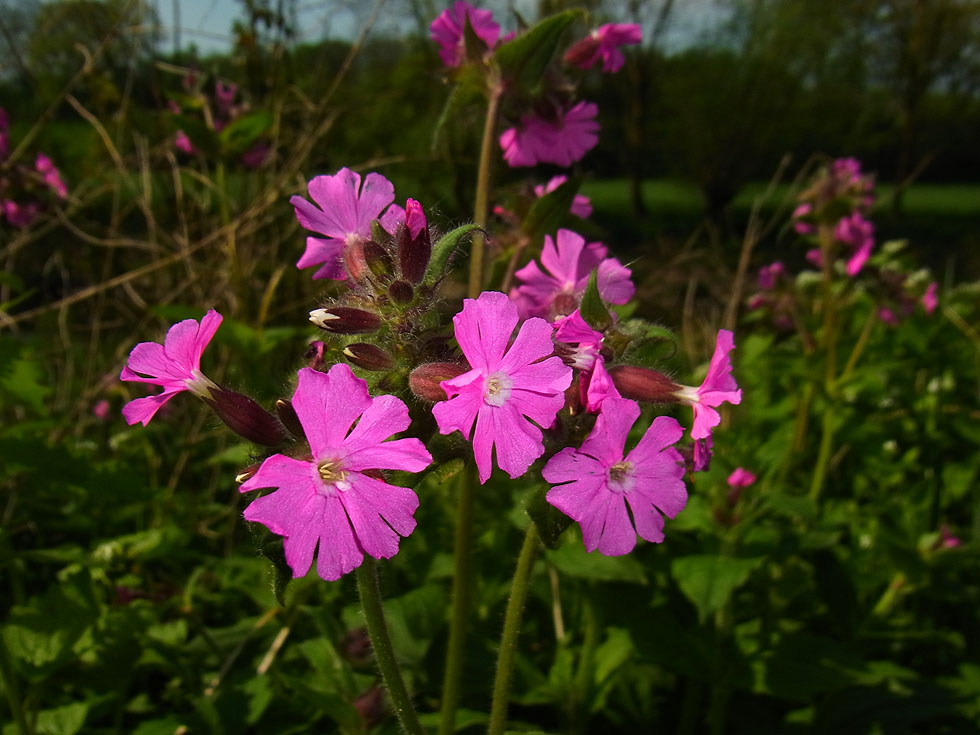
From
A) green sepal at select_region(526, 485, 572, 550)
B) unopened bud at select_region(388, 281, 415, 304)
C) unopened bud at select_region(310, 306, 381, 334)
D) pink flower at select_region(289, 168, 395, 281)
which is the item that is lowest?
green sepal at select_region(526, 485, 572, 550)

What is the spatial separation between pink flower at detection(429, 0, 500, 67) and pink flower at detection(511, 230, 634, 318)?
48 centimetres

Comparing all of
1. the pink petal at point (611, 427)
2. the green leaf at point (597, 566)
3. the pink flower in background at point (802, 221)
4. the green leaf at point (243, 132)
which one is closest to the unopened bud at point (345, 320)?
the pink petal at point (611, 427)

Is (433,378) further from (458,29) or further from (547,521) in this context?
(458,29)

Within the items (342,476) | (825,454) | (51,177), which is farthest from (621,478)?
(51,177)

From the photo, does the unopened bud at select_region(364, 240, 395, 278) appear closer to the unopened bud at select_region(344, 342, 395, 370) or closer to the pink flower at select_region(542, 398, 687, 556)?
the unopened bud at select_region(344, 342, 395, 370)

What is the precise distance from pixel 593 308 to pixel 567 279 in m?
0.18

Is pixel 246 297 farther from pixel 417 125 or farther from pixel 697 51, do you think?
pixel 697 51

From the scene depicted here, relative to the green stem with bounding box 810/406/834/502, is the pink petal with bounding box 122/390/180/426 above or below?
above

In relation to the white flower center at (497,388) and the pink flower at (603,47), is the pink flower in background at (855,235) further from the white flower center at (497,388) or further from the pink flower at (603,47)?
the white flower center at (497,388)

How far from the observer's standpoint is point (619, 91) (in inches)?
583

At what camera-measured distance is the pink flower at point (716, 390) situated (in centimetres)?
70

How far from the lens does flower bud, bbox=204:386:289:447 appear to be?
2.33 ft

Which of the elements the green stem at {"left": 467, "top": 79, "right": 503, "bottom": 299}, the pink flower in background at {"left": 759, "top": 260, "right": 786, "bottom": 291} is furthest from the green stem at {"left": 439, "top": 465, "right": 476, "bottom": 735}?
the pink flower in background at {"left": 759, "top": 260, "right": 786, "bottom": 291}

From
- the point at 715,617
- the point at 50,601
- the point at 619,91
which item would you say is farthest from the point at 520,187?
the point at 619,91
